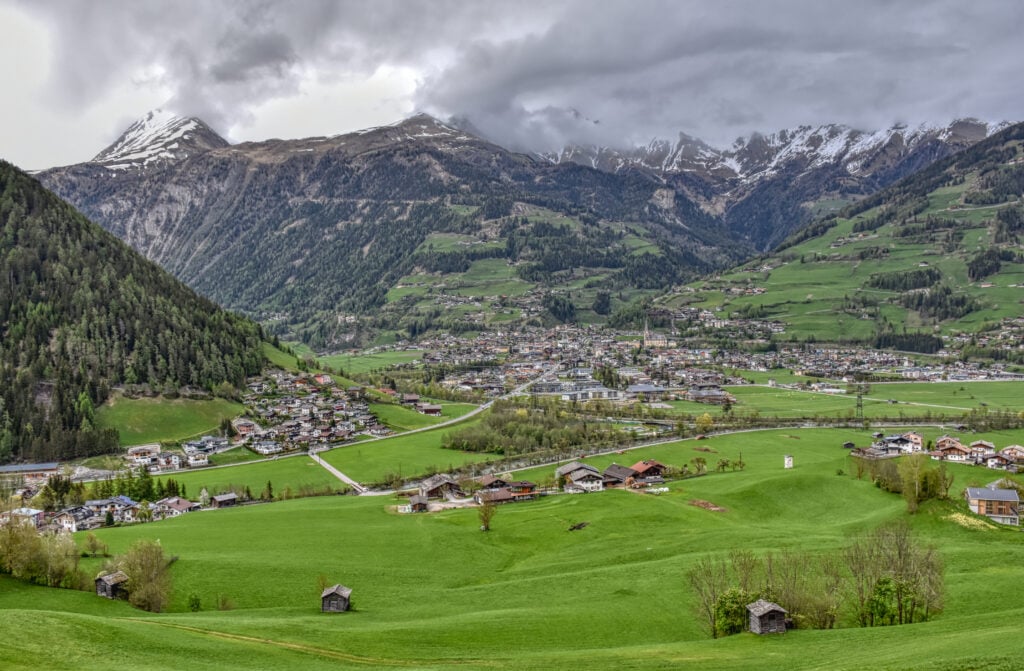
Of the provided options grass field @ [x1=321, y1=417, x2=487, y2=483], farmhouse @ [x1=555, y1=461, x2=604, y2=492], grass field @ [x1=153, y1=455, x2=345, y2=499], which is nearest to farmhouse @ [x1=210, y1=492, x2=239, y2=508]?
grass field @ [x1=153, y1=455, x2=345, y2=499]

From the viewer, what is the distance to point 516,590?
191ft

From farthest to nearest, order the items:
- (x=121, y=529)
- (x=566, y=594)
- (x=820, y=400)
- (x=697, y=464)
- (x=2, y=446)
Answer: (x=820, y=400) < (x=2, y=446) < (x=697, y=464) < (x=121, y=529) < (x=566, y=594)

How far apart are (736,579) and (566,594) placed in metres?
12.0

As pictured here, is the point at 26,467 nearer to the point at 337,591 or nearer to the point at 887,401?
the point at 337,591

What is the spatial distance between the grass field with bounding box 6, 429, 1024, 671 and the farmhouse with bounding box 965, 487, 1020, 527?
4.96 meters

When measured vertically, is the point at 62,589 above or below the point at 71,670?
below

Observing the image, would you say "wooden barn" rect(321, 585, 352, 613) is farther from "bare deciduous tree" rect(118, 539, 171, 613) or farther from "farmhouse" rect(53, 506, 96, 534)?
"farmhouse" rect(53, 506, 96, 534)

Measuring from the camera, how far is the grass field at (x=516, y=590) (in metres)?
38.4

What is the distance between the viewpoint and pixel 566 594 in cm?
5628

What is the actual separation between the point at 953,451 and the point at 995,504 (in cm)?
3840

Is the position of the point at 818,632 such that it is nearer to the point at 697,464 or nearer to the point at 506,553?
the point at 506,553

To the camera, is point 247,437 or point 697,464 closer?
point 697,464

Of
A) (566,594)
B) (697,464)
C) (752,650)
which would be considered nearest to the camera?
(752,650)

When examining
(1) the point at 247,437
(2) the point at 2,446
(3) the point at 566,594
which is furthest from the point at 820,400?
(2) the point at 2,446
